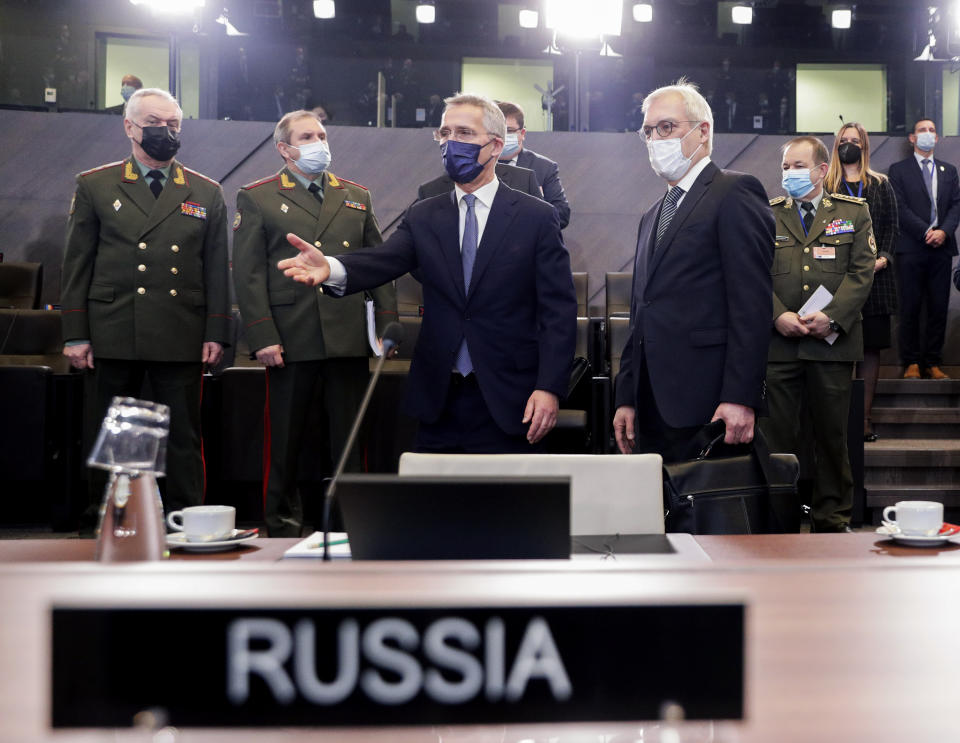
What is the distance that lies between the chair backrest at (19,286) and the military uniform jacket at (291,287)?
2711 mm

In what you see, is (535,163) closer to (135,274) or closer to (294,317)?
(294,317)

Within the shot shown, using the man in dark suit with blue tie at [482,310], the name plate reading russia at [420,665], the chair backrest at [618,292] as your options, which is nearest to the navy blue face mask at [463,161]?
the man in dark suit with blue tie at [482,310]

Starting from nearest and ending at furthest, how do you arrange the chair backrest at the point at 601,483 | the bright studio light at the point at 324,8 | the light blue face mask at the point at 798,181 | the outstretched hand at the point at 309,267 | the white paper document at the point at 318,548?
1. the white paper document at the point at 318,548
2. the chair backrest at the point at 601,483
3. the outstretched hand at the point at 309,267
4. the light blue face mask at the point at 798,181
5. the bright studio light at the point at 324,8

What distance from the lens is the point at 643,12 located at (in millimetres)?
7809

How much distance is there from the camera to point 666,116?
2.56 m

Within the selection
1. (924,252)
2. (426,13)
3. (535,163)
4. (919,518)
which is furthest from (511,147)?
(426,13)

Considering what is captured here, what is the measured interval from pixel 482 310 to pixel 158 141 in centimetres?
161

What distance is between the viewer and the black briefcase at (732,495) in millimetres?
1958

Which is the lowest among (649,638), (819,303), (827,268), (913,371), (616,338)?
(649,638)

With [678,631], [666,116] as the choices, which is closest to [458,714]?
[678,631]

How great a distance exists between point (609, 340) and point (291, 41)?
3912 millimetres

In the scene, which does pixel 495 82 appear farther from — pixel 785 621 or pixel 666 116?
pixel 785 621

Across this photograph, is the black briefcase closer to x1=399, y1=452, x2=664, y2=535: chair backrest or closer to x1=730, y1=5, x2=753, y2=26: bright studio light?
x1=399, y1=452, x2=664, y2=535: chair backrest

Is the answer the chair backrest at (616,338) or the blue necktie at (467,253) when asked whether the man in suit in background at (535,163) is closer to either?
the chair backrest at (616,338)
